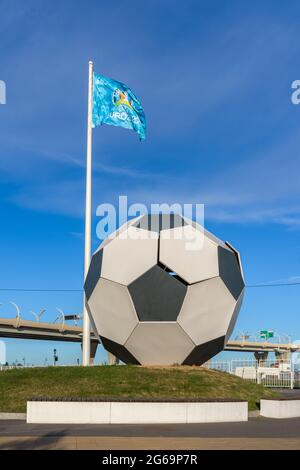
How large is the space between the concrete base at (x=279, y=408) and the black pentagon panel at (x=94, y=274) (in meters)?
6.06

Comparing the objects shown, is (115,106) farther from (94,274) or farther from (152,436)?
(152,436)

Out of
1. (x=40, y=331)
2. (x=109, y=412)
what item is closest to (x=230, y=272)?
(x=109, y=412)

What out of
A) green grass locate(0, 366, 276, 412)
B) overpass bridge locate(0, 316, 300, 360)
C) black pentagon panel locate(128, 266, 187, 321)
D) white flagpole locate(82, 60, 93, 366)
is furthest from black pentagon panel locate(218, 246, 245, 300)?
overpass bridge locate(0, 316, 300, 360)

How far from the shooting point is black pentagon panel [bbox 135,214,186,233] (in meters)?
16.1

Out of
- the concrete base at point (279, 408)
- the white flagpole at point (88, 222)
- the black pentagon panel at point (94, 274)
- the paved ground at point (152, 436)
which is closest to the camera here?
the paved ground at point (152, 436)

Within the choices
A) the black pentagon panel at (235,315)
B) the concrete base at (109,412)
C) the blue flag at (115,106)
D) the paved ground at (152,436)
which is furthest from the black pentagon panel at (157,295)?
the blue flag at (115,106)

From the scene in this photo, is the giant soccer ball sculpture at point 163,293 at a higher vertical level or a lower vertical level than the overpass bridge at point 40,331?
higher

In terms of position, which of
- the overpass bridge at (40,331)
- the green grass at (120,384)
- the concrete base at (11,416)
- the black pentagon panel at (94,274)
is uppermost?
the black pentagon panel at (94,274)

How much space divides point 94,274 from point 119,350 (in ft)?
8.15

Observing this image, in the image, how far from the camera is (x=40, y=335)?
63.9m

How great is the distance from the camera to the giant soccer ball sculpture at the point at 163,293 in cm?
1507

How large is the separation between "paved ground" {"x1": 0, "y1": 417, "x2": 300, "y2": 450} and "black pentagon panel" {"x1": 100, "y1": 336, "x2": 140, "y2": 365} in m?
4.78

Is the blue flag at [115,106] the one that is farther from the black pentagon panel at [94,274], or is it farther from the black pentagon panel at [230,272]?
the black pentagon panel at [230,272]
